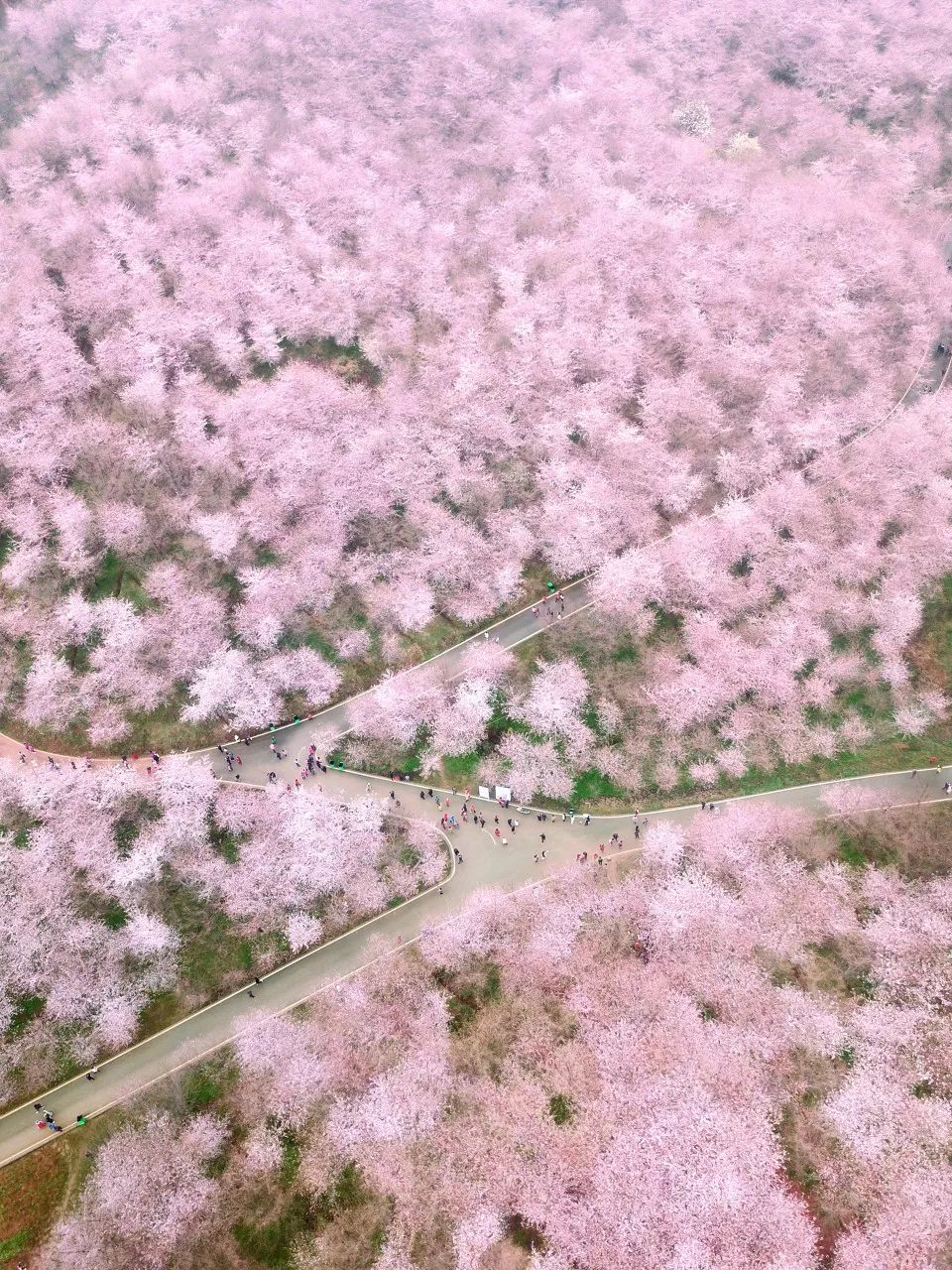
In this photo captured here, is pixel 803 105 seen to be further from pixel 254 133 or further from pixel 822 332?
pixel 254 133

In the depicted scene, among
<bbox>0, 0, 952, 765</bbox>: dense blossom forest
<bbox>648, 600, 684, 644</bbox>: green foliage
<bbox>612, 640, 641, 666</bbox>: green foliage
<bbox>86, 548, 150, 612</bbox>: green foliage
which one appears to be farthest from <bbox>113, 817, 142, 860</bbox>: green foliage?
<bbox>648, 600, 684, 644</bbox>: green foliage

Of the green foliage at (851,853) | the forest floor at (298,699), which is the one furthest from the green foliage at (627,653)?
the green foliage at (851,853)

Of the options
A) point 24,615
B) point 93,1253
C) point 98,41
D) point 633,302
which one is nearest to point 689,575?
point 633,302

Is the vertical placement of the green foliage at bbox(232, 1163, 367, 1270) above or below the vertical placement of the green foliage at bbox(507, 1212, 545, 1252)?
above

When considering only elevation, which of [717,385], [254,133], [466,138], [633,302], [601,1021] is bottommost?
[601,1021]

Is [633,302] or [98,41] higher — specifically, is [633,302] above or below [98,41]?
below

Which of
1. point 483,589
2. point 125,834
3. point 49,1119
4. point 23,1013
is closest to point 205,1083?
point 49,1119

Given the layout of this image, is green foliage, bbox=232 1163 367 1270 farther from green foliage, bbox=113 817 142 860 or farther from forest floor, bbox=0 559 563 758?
forest floor, bbox=0 559 563 758
